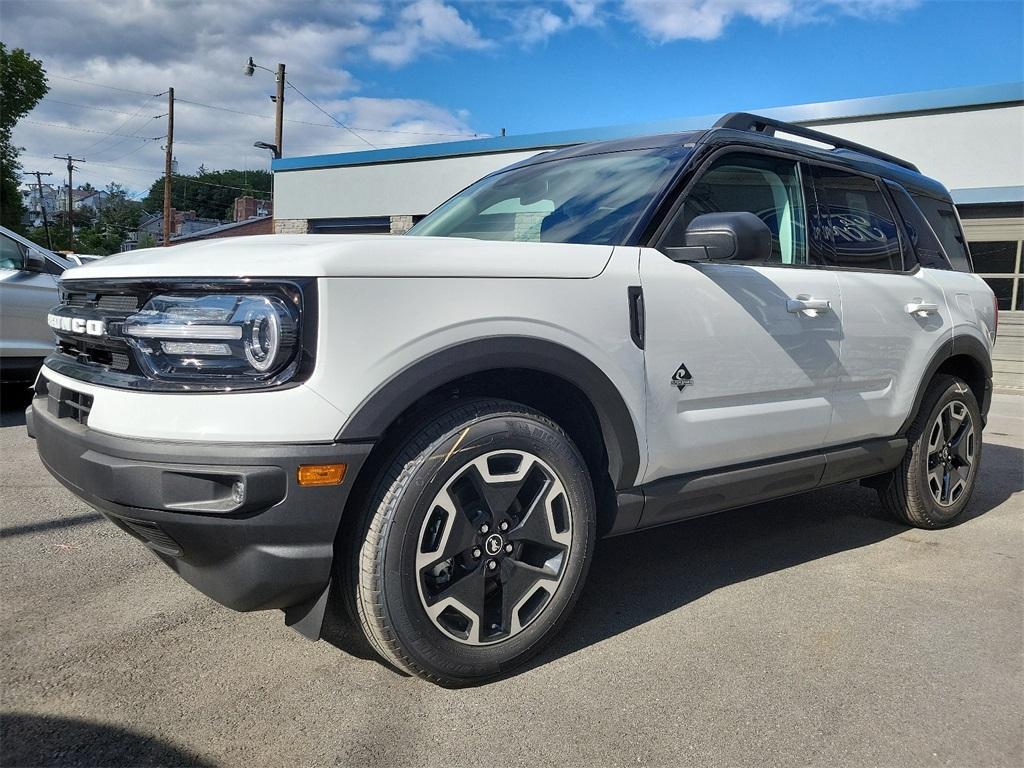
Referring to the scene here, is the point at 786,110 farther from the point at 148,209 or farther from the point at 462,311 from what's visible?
the point at 148,209

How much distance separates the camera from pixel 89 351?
8.21ft

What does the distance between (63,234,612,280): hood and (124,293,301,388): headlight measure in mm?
78

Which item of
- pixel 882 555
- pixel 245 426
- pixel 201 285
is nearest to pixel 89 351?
pixel 201 285

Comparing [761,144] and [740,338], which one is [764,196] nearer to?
[761,144]

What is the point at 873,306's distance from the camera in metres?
3.72

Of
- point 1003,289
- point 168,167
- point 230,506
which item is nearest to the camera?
point 230,506

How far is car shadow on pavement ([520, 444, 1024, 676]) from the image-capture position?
308cm

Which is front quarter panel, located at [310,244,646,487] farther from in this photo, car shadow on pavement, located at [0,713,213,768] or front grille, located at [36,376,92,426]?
car shadow on pavement, located at [0,713,213,768]

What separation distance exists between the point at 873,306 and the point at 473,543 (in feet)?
7.72

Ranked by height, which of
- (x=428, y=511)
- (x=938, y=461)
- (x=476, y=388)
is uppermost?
(x=476, y=388)

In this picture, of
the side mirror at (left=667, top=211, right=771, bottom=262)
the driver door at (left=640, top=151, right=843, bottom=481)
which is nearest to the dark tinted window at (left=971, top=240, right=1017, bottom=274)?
the driver door at (left=640, top=151, right=843, bottom=481)

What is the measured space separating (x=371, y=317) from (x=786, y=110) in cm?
1388

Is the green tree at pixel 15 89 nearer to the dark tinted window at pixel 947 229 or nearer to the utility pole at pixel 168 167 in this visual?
the utility pole at pixel 168 167

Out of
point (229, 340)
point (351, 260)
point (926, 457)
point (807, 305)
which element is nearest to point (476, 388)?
point (351, 260)
